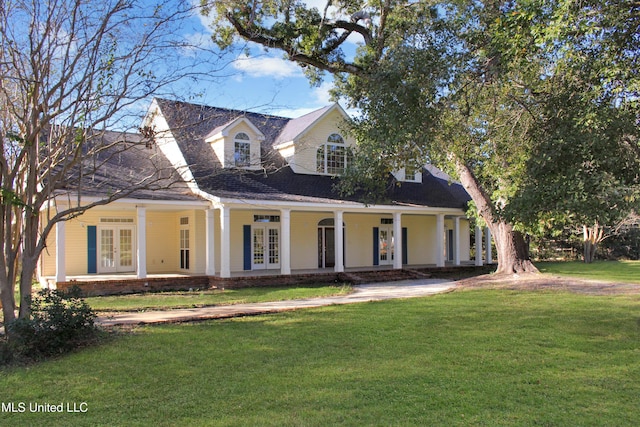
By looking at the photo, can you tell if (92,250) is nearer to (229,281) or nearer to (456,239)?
(229,281)

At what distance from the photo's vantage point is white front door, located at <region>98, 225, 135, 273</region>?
19000 mm

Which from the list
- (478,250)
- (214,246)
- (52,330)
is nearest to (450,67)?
(52,330)

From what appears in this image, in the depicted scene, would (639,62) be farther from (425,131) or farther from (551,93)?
(425,131)

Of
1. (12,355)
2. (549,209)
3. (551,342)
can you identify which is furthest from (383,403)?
(12,355)

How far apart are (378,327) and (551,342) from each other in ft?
9.72

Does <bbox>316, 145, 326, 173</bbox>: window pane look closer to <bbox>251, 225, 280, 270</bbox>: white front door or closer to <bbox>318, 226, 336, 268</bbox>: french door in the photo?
<bbox>318, 226, 336, 268</bbox>: french door

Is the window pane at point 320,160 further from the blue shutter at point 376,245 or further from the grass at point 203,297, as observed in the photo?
the grass at point 203,297

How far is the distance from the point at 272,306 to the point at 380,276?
8396 mm

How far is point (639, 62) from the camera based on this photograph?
948 cm

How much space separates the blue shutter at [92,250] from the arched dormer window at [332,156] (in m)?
9.09

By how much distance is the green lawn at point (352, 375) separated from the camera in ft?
16.6

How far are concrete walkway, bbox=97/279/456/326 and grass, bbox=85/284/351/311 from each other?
2.15ft

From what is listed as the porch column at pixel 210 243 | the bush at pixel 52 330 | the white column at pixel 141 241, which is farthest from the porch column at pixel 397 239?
the bush at pixel 52 330

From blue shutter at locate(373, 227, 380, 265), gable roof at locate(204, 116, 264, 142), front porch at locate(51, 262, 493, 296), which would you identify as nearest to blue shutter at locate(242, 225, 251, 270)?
front porch at locate(51, 262, 493, 296)
